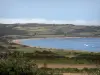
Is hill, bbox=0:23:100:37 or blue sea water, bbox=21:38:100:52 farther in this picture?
hill, bbox=0:23:100:37

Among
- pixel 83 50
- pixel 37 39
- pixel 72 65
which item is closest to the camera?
pixel 72 65

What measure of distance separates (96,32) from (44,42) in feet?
13.1

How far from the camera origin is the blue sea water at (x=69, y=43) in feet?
61.5

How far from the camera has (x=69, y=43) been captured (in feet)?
65.2

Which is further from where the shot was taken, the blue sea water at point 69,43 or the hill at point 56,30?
the hill at point 56,30

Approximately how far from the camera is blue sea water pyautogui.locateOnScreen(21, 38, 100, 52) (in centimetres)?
1875

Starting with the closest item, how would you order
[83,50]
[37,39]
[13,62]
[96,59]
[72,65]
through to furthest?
[13,62], [72,65], [96,59], [83,50], [37,39]

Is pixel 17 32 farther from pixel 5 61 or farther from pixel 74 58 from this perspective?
pixel 5 61

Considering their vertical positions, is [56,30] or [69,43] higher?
[56,30]

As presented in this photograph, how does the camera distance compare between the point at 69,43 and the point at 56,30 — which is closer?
the point at 69,43

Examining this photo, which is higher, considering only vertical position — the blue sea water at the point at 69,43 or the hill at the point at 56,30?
the hill at the point at 56,30

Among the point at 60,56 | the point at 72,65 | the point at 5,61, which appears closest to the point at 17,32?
the point at 60,56

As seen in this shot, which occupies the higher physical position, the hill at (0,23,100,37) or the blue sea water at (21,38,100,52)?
the hill at (0,23,100,37)

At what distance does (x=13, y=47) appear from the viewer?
17.4m
